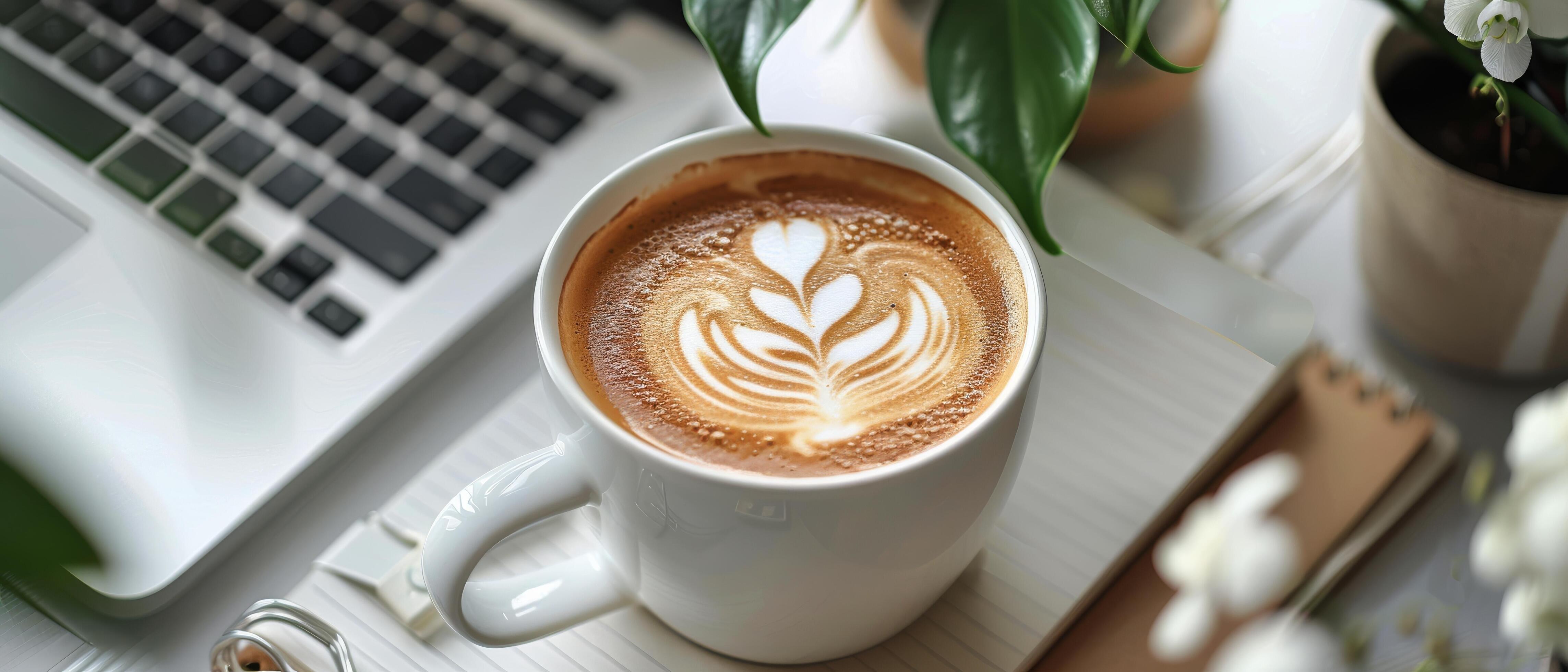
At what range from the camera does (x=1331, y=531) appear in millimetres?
484

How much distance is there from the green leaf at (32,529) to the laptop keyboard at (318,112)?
0.49m

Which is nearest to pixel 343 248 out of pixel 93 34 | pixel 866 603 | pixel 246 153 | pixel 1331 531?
pixel 246 153

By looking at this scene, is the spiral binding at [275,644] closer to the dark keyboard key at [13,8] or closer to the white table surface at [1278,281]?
the white table surface at [1278,281]

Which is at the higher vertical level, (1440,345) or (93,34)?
(93,34)

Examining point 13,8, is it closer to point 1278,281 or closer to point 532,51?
point 532,51

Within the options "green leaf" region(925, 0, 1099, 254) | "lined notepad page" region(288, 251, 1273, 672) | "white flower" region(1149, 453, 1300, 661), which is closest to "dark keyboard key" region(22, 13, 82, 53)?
"lined notepad page" region(288, 251, 1273, 672)

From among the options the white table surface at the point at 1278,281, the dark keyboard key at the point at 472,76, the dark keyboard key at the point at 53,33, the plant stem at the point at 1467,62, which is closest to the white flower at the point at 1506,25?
the plant stem at the point at 1467,62

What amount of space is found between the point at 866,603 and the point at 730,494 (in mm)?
81

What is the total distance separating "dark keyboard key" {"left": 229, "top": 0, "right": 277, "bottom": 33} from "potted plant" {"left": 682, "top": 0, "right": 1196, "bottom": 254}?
40 cm

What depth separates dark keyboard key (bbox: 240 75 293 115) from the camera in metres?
0.64

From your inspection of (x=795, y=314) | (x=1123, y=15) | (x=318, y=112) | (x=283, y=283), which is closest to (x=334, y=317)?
(x=283, y=283)

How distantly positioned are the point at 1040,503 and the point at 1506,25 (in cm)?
24

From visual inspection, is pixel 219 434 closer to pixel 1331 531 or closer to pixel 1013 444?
pixel 1013 444

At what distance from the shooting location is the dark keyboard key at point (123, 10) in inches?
26.3
